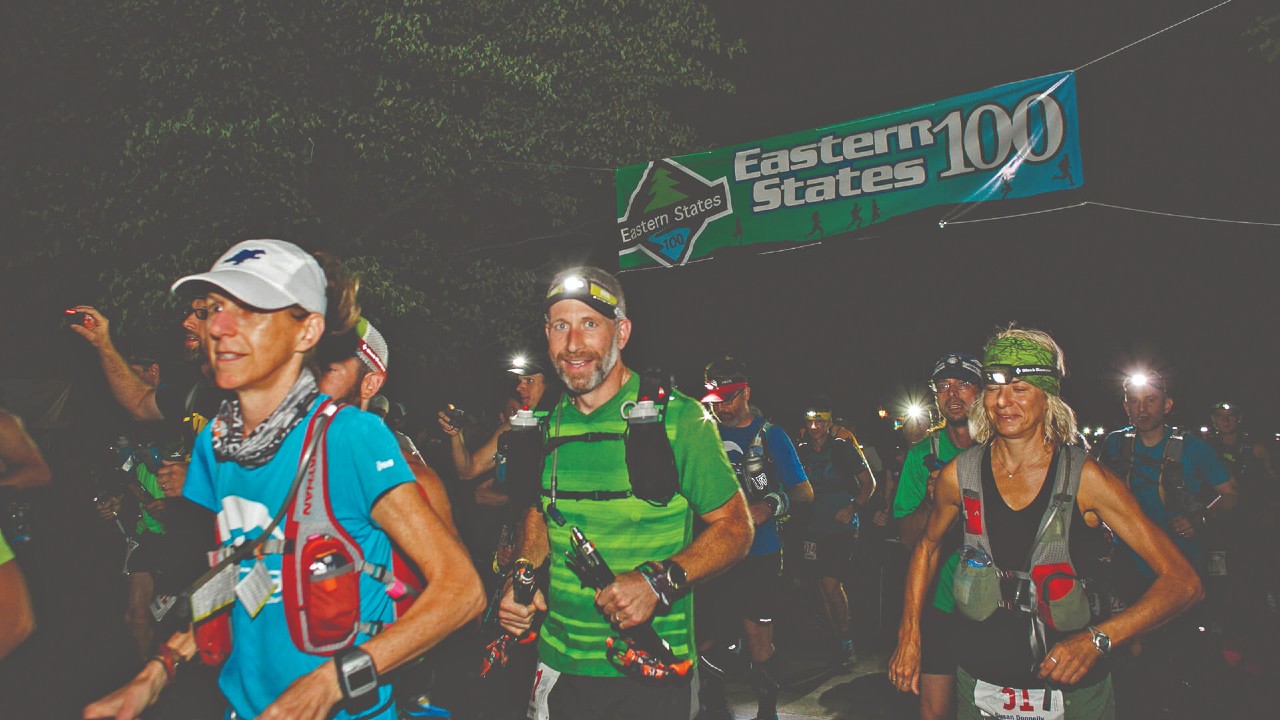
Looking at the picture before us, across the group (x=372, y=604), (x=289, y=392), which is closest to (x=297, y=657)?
(x=372, y=604)

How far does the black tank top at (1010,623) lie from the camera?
4055mm

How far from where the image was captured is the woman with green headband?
3.93m

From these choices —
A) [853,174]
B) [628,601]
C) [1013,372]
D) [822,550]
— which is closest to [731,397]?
[822,550]

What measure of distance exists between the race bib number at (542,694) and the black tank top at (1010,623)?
193cm

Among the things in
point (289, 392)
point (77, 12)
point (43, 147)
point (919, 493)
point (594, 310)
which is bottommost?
point (919, 493)

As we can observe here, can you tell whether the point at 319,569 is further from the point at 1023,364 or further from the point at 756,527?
the point at 756,527

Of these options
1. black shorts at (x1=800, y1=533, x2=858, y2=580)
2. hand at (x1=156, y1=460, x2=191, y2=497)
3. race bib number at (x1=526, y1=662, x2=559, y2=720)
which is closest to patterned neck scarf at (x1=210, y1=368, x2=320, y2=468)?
race bib number at (x1=526, y1=662, x2=559, y2=720)

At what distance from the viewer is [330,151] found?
14000 mm

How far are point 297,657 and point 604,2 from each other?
45.1 feet

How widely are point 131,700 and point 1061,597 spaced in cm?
356

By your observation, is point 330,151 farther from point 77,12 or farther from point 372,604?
point 372,604

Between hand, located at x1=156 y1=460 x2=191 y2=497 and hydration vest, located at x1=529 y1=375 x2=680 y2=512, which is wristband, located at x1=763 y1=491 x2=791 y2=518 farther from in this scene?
hand, located at x1=156 y1=460 x2=191 y2=497

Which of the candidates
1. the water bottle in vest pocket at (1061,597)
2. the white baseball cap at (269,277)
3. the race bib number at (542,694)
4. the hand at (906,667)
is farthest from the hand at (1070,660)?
the white baseball cap at (269,277)

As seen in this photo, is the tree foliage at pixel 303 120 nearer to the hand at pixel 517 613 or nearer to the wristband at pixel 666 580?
the hand at pixel 517 613
